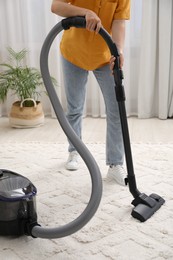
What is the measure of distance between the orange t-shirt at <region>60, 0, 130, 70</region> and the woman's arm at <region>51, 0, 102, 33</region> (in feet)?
0.57

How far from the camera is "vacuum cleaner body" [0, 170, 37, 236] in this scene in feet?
4.75

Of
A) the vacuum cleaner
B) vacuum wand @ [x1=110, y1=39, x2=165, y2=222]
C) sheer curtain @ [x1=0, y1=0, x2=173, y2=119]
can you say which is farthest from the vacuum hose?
sheer curtain @ [x1=0, y1=0, x2=173, y2=119]

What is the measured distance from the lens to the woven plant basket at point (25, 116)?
3275mm

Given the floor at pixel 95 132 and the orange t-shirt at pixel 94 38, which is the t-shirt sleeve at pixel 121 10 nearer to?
the orange t-shirt at pixel 94 38

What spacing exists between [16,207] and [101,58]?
0.89 m

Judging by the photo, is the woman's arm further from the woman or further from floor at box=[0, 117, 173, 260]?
floor at box=[0, 117, 173, 260]

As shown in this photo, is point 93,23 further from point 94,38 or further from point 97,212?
point 97,212

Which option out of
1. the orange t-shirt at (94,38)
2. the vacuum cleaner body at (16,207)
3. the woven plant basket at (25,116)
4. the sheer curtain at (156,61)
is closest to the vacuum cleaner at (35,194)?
the vacuum cleaner body at (16,207)

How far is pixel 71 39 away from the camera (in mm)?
1983

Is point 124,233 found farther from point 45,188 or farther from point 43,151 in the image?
point 43,151

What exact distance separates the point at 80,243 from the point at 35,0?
8.60ft

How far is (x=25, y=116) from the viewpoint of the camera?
3271 millimetres

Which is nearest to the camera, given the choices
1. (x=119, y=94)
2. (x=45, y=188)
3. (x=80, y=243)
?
(x=80, y=243)

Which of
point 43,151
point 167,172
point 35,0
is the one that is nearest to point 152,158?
point 167,172
